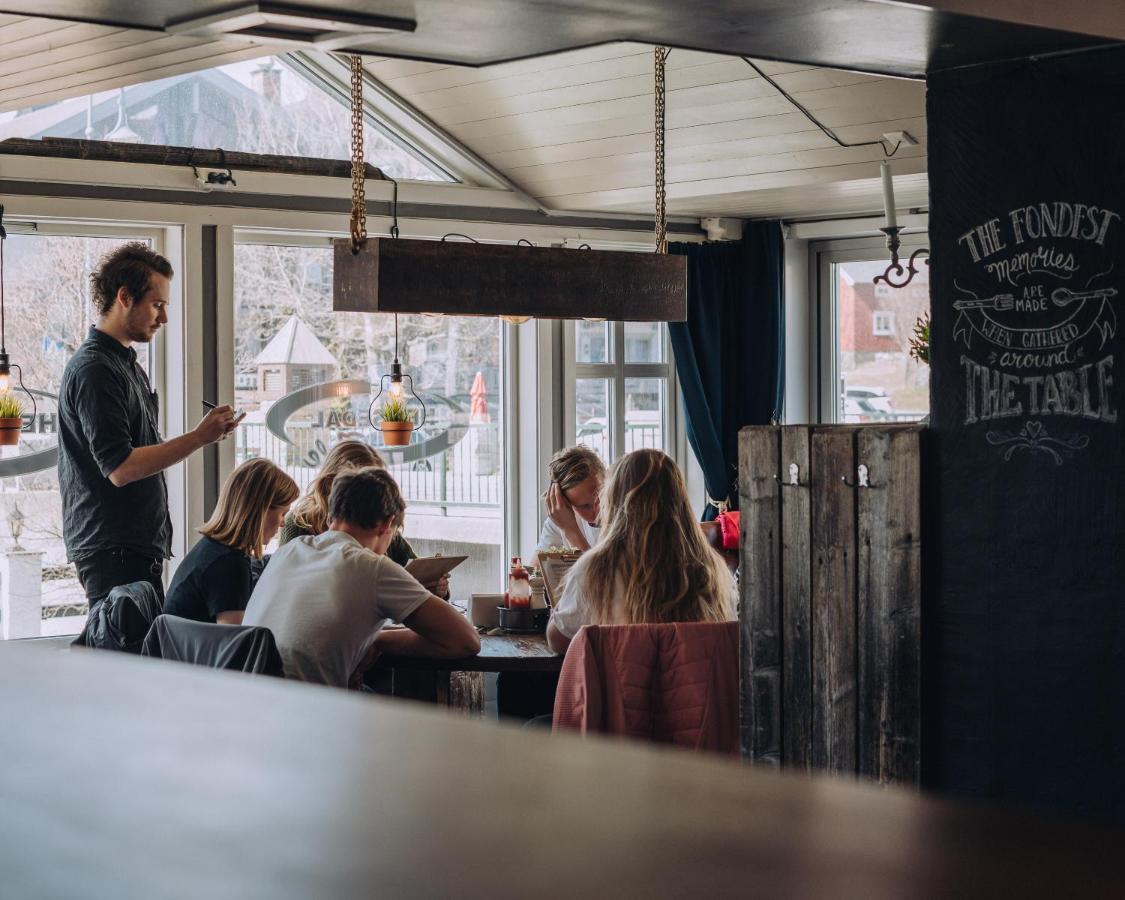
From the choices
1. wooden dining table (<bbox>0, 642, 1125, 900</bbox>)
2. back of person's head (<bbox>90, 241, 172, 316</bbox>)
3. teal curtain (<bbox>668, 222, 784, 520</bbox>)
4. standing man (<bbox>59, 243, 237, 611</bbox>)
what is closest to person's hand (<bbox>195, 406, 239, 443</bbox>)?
standing man (<bbox>59, 243, 237, 611</bbox>)

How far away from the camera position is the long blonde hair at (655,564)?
302 centimetres

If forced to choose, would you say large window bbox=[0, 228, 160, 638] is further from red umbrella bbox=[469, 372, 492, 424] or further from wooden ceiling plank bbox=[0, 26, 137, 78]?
red umbrella bbox=[469, 372, 492, 424]

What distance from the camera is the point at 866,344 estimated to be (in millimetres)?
6043

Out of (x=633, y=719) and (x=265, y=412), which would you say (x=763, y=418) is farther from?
(x=633, y=719)

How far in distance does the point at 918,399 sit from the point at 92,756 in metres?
5.94

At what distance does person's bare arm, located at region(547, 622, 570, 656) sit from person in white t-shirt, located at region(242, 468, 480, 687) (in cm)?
20

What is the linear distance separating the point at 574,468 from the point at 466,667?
141 centimetres

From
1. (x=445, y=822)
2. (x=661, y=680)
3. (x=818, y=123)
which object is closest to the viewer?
(x=445, y=822)

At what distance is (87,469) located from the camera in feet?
11.8

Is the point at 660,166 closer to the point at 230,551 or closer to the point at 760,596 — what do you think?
the point at 760,596

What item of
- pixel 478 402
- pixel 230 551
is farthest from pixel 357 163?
pixel 478 402

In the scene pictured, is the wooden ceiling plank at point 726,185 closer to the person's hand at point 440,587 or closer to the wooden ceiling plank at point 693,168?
the wooden ceiling plank at point 693,168

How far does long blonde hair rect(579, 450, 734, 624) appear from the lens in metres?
3.02

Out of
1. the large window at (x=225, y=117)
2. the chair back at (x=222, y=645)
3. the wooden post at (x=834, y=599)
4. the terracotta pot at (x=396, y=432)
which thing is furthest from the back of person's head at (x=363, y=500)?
the large window at (x=225, y=117)
